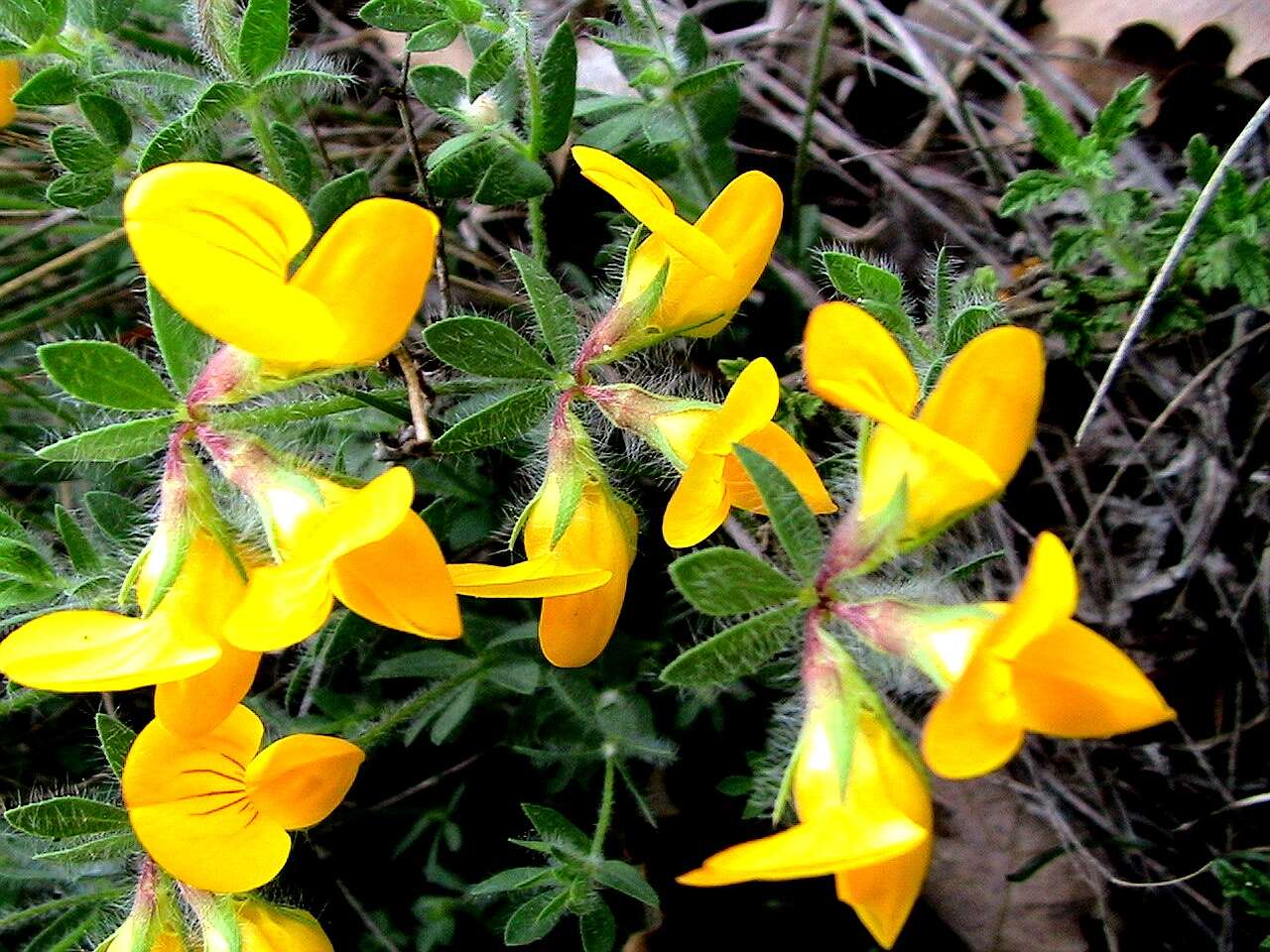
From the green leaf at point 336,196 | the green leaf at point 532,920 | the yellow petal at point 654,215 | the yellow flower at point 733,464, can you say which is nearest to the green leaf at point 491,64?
the green leaf at point 336,196

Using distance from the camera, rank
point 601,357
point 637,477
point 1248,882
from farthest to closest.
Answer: point 637,477 → point 1248,882 → point 601,357

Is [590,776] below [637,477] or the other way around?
below

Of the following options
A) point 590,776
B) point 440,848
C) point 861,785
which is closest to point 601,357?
point 861,785

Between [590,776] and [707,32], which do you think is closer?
[590,776]

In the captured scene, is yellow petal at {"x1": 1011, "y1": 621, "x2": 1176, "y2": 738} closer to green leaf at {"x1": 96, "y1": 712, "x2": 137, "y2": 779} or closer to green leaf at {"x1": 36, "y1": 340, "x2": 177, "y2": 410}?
green leaf at {"x1": 36, "y1": 340, "x2": 177, "y2": 410}

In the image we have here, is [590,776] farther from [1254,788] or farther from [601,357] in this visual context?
[1254,788]

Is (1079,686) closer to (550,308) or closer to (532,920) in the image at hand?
(550,308)
